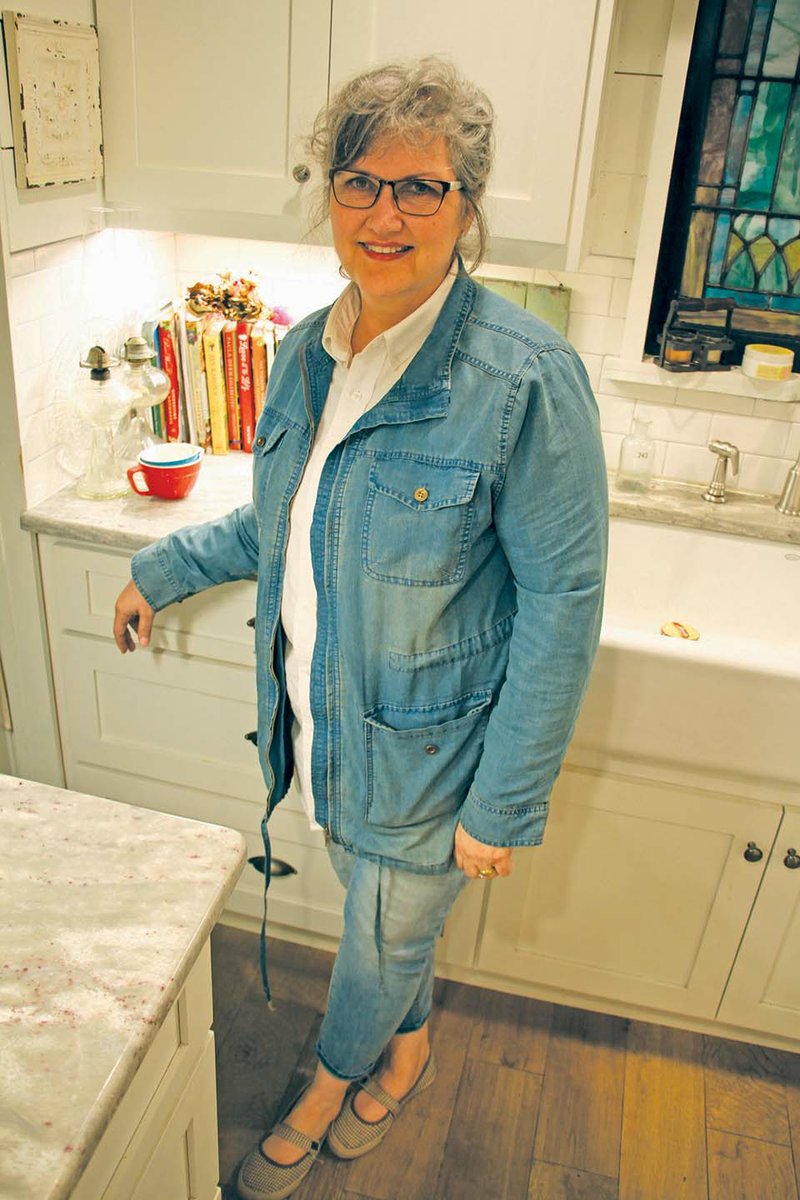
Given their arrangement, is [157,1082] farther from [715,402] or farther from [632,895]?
[715,402]

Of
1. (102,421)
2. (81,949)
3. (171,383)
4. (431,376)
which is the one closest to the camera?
(81,949)

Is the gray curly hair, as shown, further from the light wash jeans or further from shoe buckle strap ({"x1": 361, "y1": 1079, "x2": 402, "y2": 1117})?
shoe buckle strap ({"x1": 361, "y1": 1079, "x2": 402, "y2": 1117})

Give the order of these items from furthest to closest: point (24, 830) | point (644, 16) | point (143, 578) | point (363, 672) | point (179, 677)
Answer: point (179, 677) → point (644, 16) → point (143, 578) → point (363, 672) → point (24, 830)

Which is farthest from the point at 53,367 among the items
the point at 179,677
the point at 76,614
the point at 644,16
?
the point at 644,16

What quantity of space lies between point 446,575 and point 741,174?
1.19m

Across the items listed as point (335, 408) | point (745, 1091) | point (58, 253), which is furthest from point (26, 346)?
point (745, 1091)

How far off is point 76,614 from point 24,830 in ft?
3.32

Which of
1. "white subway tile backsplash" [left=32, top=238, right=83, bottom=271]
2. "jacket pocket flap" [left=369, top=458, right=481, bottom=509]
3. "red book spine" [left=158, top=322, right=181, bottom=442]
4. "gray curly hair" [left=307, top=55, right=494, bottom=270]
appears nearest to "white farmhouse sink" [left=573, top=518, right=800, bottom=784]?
"jacket pocket flap" [left=369, top=458, right=481, bottom=509]

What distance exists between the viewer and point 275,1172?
168cm

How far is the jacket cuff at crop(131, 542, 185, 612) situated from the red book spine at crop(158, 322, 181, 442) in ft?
1.97

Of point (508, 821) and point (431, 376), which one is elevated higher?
point (431, 376)

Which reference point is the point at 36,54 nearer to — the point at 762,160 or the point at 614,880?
the point at 762,160

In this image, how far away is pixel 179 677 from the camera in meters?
1.99

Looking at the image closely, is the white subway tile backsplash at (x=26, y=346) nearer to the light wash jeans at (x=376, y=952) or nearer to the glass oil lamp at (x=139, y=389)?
the glass oil lamp at (x=139, y=389)
